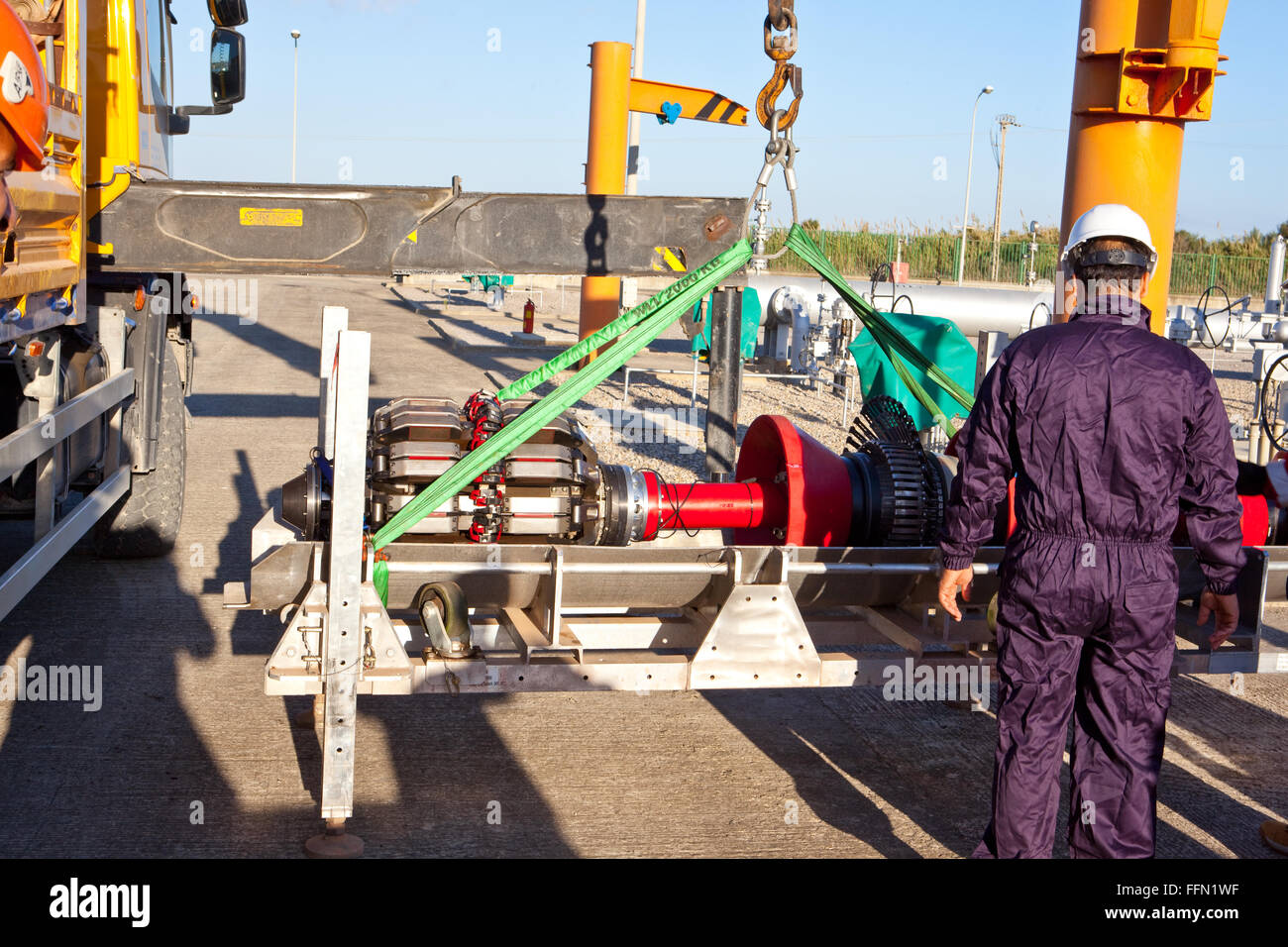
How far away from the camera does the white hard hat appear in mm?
3355

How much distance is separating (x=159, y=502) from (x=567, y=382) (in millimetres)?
3801

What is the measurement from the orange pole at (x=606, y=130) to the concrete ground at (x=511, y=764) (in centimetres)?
1070

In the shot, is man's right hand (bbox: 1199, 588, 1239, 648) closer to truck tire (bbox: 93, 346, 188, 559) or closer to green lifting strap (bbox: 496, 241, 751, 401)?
green lifting strap (bbox: 496, 241, 751, 401)

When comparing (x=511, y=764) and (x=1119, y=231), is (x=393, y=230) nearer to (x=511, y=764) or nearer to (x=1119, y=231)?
(x=511, y=764)

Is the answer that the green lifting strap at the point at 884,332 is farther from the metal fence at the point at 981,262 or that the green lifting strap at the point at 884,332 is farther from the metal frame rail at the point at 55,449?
the metal fence at the point at 981,262

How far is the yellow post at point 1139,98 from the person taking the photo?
5297 mm

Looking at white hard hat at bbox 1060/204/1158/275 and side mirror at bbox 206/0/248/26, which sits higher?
side mirror at bbox 206/0/248/26

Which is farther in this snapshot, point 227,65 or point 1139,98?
point 227,65

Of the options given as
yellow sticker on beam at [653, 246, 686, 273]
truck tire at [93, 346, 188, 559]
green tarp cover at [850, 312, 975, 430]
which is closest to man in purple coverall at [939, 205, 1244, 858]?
yellow sticker on beam at [653, 246, 686, 273]

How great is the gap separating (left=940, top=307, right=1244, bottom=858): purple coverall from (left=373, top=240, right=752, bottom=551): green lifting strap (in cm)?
128

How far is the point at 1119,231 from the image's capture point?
335 cm

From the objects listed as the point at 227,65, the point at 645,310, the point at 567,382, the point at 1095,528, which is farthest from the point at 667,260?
the point at 1095,528
